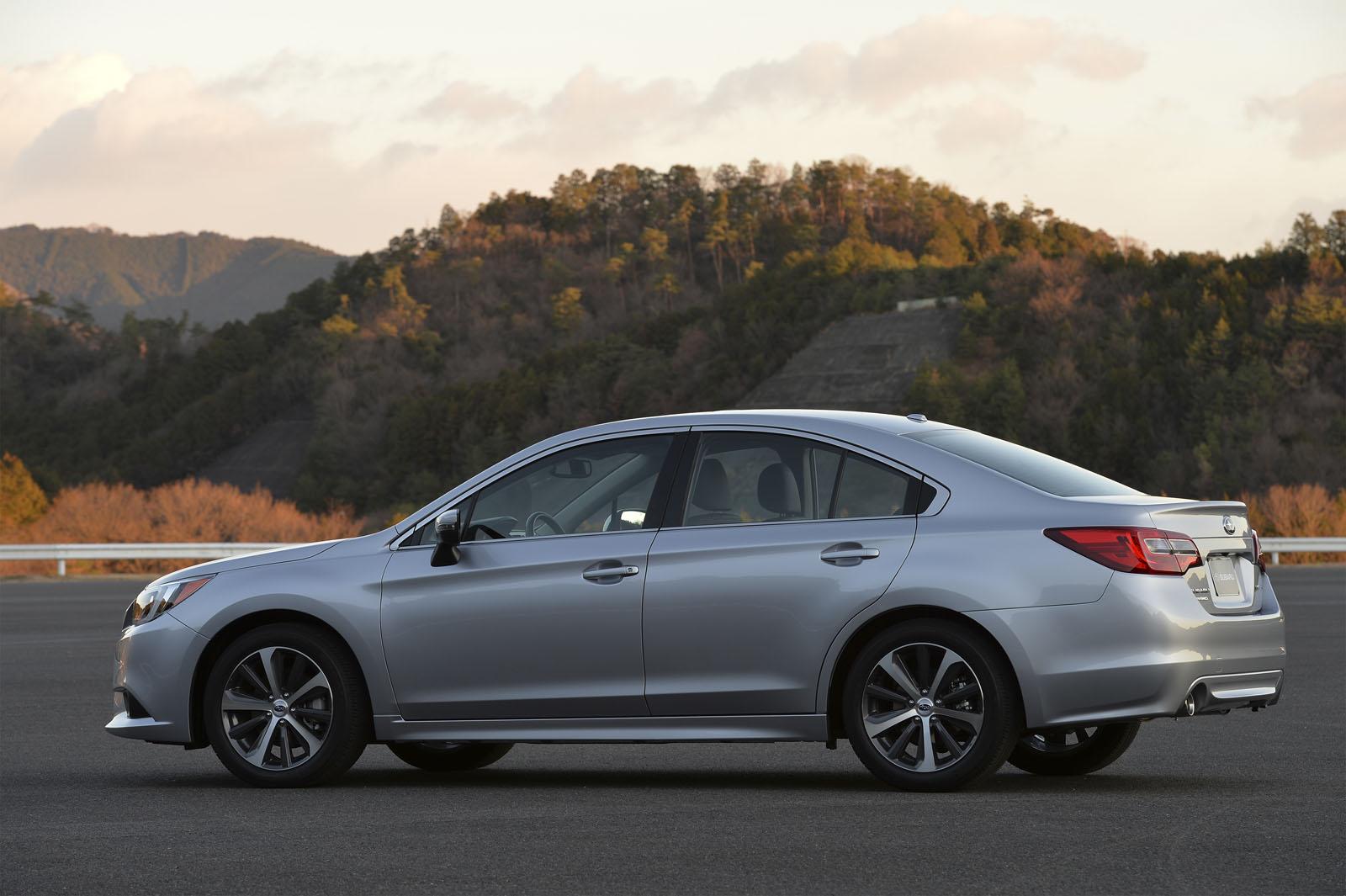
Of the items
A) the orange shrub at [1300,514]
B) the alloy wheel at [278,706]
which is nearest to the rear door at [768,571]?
the alloy wheel at [278,706]

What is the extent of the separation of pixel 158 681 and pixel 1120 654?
450 cm

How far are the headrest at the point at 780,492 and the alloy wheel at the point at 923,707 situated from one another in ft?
2.66

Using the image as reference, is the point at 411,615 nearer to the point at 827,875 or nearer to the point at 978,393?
the point at 827,875

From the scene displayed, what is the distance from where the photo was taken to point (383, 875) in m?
6.16

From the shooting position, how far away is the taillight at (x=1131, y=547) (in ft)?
24.6

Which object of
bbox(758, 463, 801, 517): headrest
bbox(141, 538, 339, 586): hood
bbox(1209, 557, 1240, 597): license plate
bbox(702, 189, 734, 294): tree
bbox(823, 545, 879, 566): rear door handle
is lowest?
bbox(1209, 557, 1240, 597): license plate

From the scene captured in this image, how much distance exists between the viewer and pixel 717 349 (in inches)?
5118

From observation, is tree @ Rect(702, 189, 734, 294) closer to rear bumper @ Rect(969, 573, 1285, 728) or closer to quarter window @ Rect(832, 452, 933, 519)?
quarter window @ Rect(832, 452, 933, 519)

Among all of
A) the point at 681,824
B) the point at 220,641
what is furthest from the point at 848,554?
the point at 220,641

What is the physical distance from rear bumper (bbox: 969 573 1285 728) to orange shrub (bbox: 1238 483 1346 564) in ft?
104

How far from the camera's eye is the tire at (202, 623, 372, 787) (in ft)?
27.7

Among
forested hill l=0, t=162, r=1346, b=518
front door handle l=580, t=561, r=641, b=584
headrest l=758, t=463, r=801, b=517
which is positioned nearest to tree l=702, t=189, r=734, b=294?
forested hill l=0, t=162, r=1346, b=518

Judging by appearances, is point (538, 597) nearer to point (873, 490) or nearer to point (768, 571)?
point (768, 571)

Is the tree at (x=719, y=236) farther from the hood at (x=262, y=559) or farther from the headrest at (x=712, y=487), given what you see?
the headrest at (x=712, y=487)
